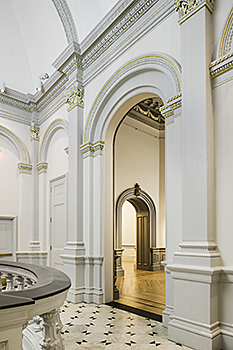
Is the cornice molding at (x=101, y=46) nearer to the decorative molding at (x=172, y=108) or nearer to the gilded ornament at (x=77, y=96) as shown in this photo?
the gilded ornament at (x=77, y=96)

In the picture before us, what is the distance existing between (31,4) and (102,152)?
508 centimetres

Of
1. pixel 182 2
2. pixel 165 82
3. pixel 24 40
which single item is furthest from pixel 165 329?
pixel 24 40

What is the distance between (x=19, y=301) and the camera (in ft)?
5.46

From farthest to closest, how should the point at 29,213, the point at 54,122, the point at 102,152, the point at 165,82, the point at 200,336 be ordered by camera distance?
the point at 29,213 < the point at 54,122 < the point at 102,152 < the point at 165,82 < the point at 200,336

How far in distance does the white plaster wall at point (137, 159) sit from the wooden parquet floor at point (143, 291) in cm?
241

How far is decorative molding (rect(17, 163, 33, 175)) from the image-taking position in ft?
32.3

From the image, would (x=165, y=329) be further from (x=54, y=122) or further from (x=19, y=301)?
(x=54, y=122)

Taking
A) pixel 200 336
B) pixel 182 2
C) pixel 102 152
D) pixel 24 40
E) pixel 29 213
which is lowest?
pixel 200 336

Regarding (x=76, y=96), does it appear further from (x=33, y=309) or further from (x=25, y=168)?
(x=33, y=309)

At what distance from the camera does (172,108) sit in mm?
4805

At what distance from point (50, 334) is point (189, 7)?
4.73 m

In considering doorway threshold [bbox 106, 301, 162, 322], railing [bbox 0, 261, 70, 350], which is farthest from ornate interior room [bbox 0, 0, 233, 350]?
doorway threshold [bbox 106, 301, 162, 322]

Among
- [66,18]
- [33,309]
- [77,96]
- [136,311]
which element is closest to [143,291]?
[136,311]

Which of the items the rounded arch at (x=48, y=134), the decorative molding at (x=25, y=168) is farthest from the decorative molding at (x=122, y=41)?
the decorative molding at (x=25, y=168)
